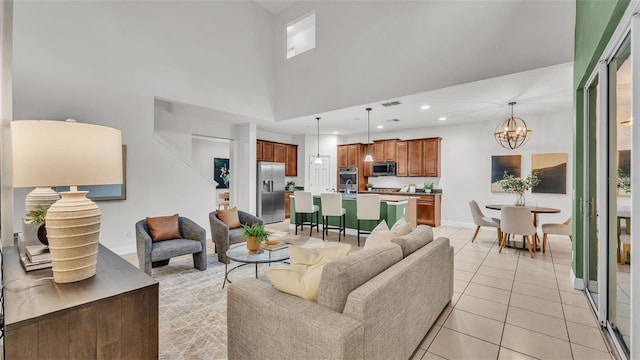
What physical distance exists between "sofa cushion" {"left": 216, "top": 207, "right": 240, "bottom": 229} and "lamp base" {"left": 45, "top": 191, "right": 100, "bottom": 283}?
2.80m

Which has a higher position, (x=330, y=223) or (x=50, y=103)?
(x=50, y=103)

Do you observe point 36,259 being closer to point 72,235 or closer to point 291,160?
point 72,235

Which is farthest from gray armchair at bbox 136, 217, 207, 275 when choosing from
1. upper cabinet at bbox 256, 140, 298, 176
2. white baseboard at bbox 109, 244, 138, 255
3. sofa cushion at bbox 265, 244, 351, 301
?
Answer: upper cabinet at bbox 256, 140, 298, 176

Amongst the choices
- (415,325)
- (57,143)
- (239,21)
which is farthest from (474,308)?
(239,21)

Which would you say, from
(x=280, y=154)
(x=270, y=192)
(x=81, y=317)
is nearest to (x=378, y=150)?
(x=280, y=154)

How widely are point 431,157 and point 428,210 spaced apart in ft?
4.51

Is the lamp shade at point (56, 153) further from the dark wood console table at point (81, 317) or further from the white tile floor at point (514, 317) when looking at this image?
the white tile floor at point (514, 317)

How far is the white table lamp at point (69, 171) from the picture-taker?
1185 mm

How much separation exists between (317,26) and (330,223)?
4.20m

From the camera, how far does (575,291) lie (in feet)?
10.3

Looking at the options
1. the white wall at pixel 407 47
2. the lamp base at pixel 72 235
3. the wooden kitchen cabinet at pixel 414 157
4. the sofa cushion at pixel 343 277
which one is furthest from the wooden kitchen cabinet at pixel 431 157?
the lamp base at pixel 72 235

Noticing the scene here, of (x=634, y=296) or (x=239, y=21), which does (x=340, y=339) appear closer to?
(x=634, y=296)

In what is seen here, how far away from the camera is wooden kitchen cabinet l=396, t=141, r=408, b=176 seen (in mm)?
7789

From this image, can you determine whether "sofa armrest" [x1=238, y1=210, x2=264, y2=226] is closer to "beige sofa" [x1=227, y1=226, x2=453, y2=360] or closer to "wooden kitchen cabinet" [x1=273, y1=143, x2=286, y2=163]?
"beige sofa" [x1=227, y1=226, x2=453, y2=360]
